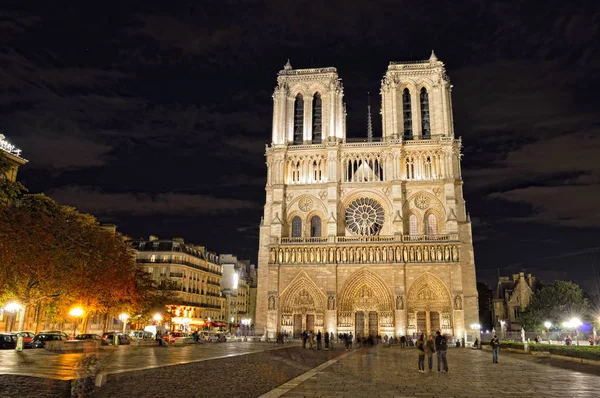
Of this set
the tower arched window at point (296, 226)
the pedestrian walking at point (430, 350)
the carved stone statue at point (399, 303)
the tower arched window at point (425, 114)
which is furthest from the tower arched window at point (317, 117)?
the pedestrian walking at point (430, 350)

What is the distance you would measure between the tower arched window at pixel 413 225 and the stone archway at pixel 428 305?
5.30 metres

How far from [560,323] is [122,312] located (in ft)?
148

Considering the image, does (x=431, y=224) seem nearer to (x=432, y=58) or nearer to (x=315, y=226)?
(x=315, y=226)

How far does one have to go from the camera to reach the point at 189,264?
6397cm

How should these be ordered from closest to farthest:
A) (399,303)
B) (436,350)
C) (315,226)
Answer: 1. (436,350)
2. (399,303)
3. (315,226)

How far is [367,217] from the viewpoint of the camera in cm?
5428

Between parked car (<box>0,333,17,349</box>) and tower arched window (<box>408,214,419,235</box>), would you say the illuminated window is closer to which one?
tower arched window (<box>408,214,419,235</box>)

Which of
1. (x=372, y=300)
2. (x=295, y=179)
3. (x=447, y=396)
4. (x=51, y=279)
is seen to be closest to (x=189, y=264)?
(x=295, y=179)

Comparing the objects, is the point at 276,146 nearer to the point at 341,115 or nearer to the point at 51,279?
the point at 341,115

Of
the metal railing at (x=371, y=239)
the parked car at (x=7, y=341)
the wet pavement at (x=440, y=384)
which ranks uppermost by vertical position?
the metal railing at (x=371, y=239)

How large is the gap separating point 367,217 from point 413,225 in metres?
4.89

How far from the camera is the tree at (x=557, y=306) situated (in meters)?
55.1

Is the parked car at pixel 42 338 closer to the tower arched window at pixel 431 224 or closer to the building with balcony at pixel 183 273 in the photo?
the building with balcony at pixel 183 273

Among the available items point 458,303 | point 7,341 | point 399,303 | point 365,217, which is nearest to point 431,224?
point 365,217
